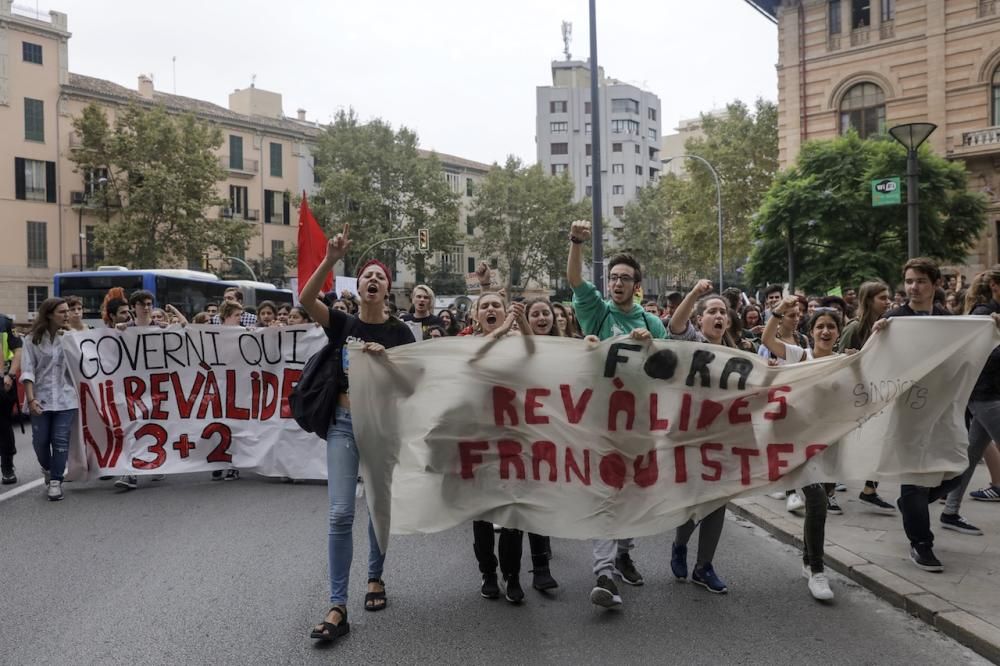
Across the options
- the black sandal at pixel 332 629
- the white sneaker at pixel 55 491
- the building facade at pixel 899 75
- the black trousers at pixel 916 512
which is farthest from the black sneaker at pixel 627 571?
the building facade at pixel 899 75

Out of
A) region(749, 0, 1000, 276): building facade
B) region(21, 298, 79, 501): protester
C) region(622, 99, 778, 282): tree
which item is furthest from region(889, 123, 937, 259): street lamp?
region(622, 99, 778, 282): tree

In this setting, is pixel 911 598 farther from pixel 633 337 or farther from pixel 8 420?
pixel 8 420

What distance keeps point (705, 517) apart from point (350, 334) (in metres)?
2.26

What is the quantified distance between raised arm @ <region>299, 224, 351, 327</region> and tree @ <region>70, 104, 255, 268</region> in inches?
1717

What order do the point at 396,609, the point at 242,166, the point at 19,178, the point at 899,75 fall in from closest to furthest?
the point at 396,609 < the point at 899,75 < the point at 19,178 < the point at 242,166

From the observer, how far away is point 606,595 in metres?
4.83

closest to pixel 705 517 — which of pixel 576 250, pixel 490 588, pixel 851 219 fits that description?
pixel 490 588

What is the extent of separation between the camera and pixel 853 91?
119 feet

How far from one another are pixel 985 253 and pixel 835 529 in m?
29.8

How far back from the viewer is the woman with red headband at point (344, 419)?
4598 mm

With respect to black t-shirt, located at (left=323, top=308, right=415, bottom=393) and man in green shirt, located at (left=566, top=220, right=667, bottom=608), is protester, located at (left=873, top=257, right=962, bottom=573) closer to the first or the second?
man in green shirt, located at (left=566, top=220, right=667, bottom=608)

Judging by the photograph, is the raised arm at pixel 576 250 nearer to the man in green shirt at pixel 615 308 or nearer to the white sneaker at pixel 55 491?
the man in green shirt at pixel 615 308

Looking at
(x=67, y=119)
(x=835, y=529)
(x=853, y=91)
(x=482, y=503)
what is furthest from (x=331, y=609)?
(x=67, y=119)

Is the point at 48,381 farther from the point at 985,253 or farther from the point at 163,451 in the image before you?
the point at 985,253
